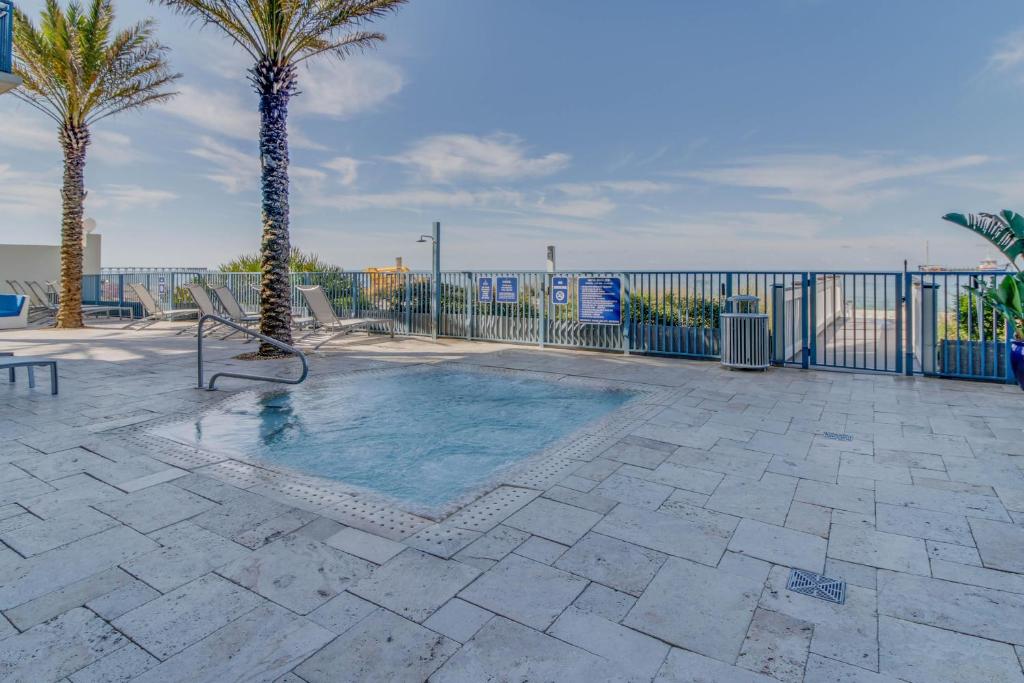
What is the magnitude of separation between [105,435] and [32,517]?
1.83m

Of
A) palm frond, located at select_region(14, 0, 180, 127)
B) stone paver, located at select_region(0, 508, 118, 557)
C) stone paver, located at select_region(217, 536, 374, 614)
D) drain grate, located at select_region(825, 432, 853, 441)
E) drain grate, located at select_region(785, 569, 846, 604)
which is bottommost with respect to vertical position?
drain grate, located at select_region(785, 569, 846, 604)

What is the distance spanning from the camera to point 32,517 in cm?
297

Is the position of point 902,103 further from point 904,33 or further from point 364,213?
point 364,213

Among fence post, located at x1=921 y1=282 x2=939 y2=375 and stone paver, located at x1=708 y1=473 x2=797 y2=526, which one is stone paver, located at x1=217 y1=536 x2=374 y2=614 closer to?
stone paver, located at x1=708 y1=473 x2=797 y2=526

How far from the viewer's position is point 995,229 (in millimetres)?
6395

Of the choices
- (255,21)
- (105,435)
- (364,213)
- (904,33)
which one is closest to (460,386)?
(105,435)

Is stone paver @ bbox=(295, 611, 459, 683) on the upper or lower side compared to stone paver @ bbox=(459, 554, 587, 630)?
lower

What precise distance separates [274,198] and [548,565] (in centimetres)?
887

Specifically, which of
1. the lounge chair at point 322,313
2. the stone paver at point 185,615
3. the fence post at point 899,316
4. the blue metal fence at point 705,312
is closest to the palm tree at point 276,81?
the lounge chair at point 322,313

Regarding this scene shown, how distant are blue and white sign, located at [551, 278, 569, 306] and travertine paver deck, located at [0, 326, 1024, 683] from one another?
572 centimetres

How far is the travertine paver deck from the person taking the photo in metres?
1.84

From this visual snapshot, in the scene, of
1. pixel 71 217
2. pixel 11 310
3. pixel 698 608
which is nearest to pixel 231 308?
pixel 71 217

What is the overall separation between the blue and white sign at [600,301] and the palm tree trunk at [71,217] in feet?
43.7


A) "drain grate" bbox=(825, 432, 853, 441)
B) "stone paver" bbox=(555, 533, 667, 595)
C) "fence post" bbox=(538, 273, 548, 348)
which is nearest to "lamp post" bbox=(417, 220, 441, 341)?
"fence post" bbox=(538, 273, 548, 348)
